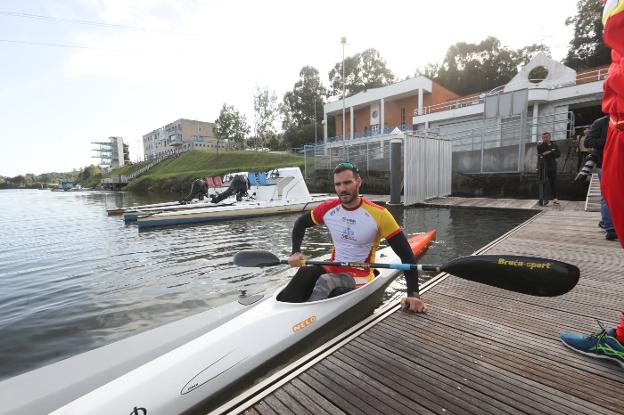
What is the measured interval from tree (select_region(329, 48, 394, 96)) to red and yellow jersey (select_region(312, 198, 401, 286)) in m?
56.5

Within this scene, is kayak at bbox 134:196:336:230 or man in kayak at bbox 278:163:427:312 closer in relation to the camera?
man in kayak at bbox 278:163:427:312

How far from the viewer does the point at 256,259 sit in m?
4.20

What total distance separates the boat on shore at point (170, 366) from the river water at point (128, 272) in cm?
164

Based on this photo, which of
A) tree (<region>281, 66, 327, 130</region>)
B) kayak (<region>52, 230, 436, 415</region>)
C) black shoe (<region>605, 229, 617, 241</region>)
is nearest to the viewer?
kayak (<region>52, 230, 436, 415</region>)

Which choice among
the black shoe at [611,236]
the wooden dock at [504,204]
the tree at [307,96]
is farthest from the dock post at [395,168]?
the tree at [307,96]

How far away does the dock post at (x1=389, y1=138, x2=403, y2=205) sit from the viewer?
47.1 ft

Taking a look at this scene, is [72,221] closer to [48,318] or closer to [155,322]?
[48,318]

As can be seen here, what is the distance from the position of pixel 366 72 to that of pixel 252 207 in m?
51.2

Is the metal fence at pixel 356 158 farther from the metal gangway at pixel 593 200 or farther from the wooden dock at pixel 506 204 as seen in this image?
the metal gangway at pixel 593 200

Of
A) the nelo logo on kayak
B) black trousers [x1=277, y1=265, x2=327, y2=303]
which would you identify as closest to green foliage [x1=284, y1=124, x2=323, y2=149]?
black trousers [x1=277, y1=265, x2=327, y2=303]

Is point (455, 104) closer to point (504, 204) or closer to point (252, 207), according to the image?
point (504, 204)

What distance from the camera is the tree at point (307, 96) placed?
60875 mm

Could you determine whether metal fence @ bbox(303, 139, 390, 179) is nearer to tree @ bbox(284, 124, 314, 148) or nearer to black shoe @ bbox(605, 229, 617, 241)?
black shoe @ bbox(605, 229, 617, 241)

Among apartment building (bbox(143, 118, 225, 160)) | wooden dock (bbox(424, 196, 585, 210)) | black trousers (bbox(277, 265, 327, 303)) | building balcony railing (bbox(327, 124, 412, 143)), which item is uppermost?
apartment building (bbox(143, 118, 225, 160))
